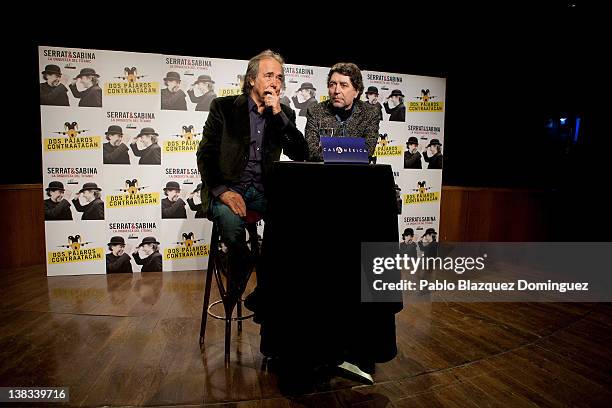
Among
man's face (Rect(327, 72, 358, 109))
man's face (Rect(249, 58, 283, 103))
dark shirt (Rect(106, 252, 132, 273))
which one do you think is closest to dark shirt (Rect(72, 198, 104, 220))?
dark shirt (Rect(106, 252, 132, 273))

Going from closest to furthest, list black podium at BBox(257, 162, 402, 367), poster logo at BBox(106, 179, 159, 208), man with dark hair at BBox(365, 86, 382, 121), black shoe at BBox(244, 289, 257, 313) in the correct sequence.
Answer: black podium at BBox(257, 162, 402, 367)
black shoe at BBox(244, 289, 257, 313)
poster logo at BBox(106, 179, 159, 208)
man with dark hair at BBox(365, 86, 382, 121)

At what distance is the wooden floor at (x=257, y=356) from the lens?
1.68 meters

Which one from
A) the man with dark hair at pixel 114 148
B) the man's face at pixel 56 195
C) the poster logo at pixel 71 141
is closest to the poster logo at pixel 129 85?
the man with dark hair at pixel 114 148

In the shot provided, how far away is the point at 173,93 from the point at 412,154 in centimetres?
275

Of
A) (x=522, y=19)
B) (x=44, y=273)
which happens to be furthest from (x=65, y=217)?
(x=522, y=19)

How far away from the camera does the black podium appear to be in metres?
1.49

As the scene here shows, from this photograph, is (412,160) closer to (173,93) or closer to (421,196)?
(421,196)

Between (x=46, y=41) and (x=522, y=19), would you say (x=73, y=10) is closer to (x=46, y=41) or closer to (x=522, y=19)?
(x=46, y=41)

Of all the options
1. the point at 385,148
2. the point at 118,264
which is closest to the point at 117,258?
the point at 118,264

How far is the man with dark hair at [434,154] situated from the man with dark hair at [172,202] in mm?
2863

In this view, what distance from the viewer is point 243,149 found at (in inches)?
75.5

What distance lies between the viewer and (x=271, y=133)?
1998mm

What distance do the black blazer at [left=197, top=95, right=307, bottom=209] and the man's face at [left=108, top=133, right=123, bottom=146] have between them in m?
2.17

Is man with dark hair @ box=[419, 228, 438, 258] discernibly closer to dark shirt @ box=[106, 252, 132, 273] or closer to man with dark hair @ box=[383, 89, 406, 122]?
man with dark hair @ box=[383, 89, 406, 122]
